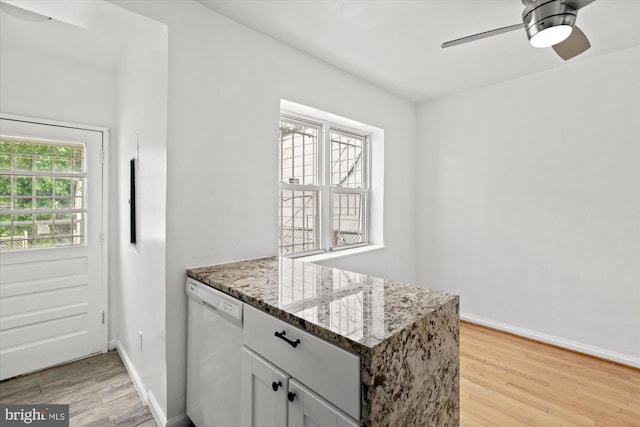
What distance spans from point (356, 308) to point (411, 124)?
319 cm

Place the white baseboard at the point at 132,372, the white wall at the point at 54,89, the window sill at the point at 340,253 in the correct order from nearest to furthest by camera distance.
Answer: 1. the white baseboard at the point at 132,372
2. the white wall at the point at 54,89
3. the window sill at the point at 340,253

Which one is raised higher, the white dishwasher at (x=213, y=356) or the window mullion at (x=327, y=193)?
the window mullion at (x=327, y=193)

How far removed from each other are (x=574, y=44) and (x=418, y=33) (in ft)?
3.15

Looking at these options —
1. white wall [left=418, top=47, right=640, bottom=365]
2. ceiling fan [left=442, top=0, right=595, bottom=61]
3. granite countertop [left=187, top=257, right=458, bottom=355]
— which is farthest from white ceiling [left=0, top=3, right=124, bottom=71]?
white wall [left=418, top=47, right=640, bottom=365]

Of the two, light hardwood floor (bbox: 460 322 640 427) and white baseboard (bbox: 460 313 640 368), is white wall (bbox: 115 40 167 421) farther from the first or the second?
white baseboard (bbox: 460 313 640 368)

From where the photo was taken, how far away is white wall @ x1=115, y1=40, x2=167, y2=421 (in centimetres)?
184

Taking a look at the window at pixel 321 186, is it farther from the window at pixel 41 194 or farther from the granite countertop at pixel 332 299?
the window at pixel 41 194

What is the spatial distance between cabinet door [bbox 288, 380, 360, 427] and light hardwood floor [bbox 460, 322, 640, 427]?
131cm

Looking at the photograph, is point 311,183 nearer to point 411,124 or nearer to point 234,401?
point 411,124

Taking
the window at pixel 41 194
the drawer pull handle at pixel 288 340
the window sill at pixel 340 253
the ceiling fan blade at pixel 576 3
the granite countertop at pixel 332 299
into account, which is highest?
the ceiling fan blade at pixel 576 3

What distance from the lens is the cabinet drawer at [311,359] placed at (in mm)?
933

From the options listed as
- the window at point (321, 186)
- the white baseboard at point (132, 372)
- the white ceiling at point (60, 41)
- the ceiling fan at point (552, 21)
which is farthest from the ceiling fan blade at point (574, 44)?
the white baseboard at point (132, 372)

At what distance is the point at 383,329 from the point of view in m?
1.01

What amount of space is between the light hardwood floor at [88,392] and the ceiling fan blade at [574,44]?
340cm
